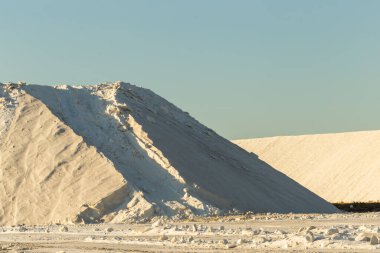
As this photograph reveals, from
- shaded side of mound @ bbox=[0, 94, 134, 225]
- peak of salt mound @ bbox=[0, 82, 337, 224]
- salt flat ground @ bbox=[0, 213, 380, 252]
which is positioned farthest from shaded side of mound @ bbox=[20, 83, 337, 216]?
salt flat ground @ bbox=[0, 213, 380, 252]

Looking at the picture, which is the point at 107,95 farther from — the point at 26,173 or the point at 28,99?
the point at 26,173

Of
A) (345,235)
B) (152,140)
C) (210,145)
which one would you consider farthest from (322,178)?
(345,235)

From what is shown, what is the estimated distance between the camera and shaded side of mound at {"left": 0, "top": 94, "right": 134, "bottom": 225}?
20297 millimetres

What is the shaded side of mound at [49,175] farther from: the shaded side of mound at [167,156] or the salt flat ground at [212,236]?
the salt flat ground at [212,236]

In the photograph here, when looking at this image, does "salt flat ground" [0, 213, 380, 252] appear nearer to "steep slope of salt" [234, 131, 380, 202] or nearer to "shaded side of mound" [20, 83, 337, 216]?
"shaded side of mound" [20, 83, 337, 216]

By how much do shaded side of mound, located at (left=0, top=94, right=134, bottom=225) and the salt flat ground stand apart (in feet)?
5.62

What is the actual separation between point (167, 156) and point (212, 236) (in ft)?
28.5

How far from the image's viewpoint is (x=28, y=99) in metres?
25.2

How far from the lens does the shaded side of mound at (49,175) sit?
799 inches

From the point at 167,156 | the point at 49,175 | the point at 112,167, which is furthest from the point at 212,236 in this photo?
the point at 49,175

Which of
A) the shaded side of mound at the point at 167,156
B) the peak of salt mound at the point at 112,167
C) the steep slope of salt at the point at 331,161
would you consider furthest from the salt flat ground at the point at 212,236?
the steep slope of salt at the point at 331,161

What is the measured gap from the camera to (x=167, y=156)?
73.9 ft

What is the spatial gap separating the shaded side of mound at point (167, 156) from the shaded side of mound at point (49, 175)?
1.64ft

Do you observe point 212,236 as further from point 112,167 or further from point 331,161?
point 331,161
